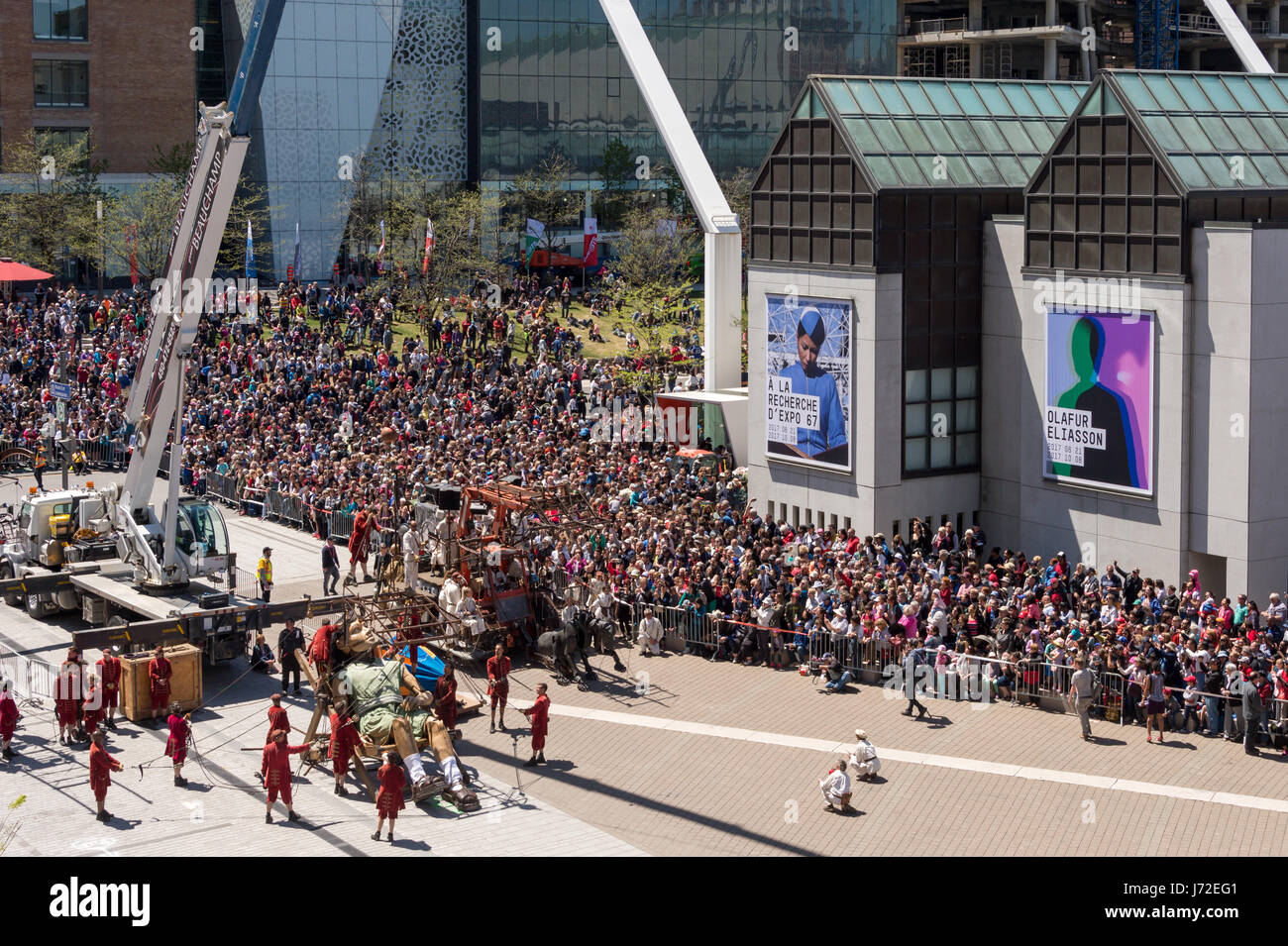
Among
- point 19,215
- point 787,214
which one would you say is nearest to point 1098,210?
point 787,214

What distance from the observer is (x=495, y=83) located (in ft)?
299

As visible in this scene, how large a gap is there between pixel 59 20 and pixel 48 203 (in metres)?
12.0

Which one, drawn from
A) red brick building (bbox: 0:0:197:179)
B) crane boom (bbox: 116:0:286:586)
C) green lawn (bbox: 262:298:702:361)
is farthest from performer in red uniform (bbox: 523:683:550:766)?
red brick building (bbox: 0:0:197:179)

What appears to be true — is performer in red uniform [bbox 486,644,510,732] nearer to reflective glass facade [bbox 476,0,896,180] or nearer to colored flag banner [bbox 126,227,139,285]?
colored flag banner [bbox 126,227,139,285]

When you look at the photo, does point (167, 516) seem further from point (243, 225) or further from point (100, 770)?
point (243, 225)

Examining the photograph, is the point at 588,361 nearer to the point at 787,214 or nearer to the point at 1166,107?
the point at 787,214

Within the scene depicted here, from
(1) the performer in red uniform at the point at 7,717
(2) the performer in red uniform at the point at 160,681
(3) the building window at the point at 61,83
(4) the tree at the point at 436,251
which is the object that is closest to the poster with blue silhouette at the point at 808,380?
(2) the performer in red uniform at the point at 160,681

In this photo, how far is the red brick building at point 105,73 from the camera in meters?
80.9

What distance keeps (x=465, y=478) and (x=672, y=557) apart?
6673 millimetres

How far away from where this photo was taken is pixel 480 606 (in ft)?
99.1

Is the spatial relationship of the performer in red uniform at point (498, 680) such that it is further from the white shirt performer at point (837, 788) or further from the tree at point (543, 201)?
the tree at point (543, 201)

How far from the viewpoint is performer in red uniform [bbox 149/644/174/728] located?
1044 inches

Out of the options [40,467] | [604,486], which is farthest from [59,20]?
[604,486]

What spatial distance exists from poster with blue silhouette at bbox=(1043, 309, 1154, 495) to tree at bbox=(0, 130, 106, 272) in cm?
5123
